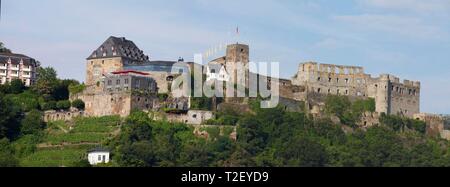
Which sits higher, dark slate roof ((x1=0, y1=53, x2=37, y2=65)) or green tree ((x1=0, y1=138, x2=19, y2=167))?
dark slate roof ((x1=0, y1=53, x2=37, y2=65))

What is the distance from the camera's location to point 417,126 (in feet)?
235

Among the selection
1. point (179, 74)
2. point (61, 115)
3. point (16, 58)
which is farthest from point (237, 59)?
point (16, 58)

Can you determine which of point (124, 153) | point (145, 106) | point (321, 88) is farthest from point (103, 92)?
point (321, 88)

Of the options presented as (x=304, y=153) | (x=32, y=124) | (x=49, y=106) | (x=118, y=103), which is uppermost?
(x=118, y=103)

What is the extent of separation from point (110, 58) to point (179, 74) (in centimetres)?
589

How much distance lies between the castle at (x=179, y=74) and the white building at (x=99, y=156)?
5064 millimetres

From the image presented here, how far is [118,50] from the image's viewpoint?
73.4 metres

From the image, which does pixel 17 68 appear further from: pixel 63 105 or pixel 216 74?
pixel 216 74

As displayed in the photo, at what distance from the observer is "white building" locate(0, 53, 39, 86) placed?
7888 cm

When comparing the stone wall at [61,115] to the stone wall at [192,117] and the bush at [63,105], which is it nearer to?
the bush at [63,105]

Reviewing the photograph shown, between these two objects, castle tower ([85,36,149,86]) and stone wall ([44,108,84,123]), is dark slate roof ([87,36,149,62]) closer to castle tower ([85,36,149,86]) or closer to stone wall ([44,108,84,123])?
castle tower ([85,36,149,86])

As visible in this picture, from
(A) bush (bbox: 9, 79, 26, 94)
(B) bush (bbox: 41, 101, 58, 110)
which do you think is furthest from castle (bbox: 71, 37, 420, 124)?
(A) bush (bbox: 9, 79, 26, 94)

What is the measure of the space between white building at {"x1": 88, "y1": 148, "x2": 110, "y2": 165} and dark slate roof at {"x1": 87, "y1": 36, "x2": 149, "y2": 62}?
1307cm
